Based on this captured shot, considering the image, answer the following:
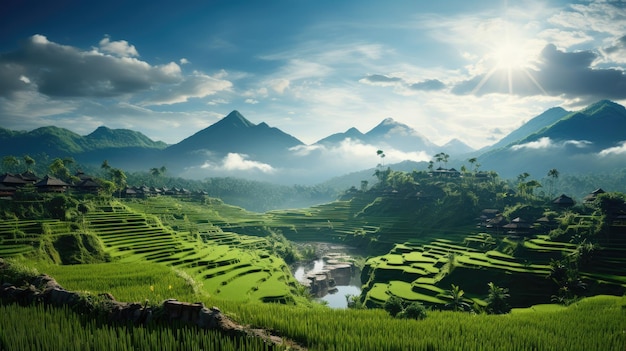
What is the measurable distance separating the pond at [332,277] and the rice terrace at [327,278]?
1454 mm

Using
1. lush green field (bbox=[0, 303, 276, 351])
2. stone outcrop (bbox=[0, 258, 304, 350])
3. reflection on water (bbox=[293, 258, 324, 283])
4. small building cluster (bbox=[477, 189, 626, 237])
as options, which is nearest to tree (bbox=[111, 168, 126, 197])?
reflection on water (bbox=[293, 258, 324, 283])

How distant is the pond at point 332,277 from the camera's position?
47.6 meters

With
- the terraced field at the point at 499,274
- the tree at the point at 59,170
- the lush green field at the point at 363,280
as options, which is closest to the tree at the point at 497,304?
the lush green field at the point at 363,280

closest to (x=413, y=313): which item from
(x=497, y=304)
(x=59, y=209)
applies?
(x=497, y=304)

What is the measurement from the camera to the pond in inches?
1874

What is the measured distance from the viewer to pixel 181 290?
66.4 ft

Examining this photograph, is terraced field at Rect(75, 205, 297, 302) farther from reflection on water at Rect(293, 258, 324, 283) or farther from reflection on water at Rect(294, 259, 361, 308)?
reflection on water at Rect(293, 258, 324, 283)

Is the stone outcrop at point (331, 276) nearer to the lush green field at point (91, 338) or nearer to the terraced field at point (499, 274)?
the terraced field at point (499, 274)

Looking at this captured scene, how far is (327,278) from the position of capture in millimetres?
52531

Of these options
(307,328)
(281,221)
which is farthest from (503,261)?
(281,221)

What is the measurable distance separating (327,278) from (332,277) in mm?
3889

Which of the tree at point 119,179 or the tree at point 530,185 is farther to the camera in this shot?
the tree at point 530,185

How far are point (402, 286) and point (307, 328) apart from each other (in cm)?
2863

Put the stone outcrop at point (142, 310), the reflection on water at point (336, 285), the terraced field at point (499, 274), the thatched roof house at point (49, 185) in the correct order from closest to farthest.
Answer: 1. the stone outcrop at point (142, 310)
2. the terraced field at point (499, 274)
3. the reflection on water at point (336, 285)
4. the thatched roof house at point (49, 185)
